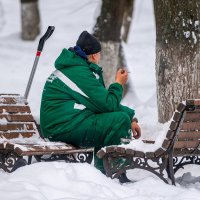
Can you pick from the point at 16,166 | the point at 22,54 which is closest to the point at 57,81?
the point at 16,166

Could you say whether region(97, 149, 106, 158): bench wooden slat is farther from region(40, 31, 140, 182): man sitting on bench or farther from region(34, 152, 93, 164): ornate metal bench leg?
region(34, 152, 93, 164): ornate metal bench leg

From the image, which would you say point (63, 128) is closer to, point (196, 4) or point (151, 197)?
point (151, 197)

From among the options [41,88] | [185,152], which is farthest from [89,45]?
[41,88]

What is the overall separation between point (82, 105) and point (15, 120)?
1.02 m

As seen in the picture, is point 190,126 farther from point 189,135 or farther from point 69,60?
point 69,60

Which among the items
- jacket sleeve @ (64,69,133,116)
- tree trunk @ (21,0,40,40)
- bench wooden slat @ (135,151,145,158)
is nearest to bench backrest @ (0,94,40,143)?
jacket sleeve @ (64,69,133,116)

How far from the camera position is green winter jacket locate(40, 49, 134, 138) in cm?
727

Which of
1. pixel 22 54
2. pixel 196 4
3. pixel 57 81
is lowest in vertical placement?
pixel 22 54

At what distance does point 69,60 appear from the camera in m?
7.37

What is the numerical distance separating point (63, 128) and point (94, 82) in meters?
0.52

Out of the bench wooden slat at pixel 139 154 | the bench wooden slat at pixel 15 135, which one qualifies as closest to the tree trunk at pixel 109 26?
the bench wooden slat at pixel 15 135

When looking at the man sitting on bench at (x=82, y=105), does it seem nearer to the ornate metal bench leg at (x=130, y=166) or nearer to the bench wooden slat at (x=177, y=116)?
the ornate metal bench leg at (x=130, y=166)

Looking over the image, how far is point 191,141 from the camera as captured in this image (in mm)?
7184

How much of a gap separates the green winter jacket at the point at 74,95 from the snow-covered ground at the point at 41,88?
554 millimetres
